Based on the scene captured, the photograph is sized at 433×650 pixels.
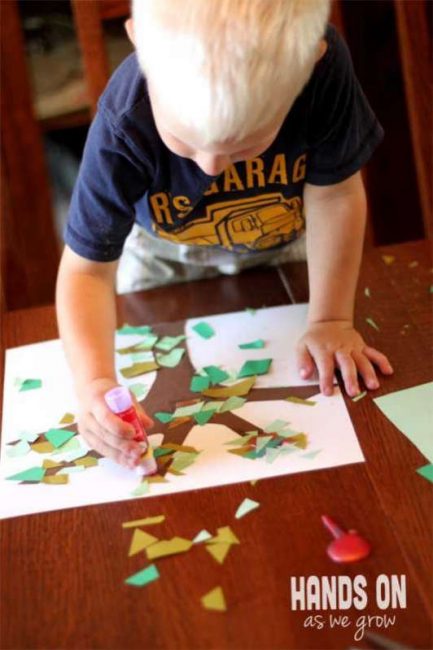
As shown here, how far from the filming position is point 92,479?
0.80 metres

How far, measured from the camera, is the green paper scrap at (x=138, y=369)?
972 mm

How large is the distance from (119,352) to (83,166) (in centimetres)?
22

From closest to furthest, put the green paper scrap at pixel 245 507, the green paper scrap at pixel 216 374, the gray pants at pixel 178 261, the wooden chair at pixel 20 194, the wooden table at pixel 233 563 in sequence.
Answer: the wooden table at pixel 233 563, the green paper scrap at pixel 245 507, the green paper scrap at pixel 216 374, the gray pants at pixel 178 261, the wooden chair at pixel 20 194

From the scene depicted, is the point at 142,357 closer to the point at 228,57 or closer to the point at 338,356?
the point at 338,356

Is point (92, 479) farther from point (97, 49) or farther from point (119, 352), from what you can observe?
point (97, 49)

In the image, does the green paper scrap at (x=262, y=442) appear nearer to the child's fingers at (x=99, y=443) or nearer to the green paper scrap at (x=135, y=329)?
the child's fingers at (x=99, y=443)

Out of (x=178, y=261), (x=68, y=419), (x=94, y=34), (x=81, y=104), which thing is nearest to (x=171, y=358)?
(x=68, y=419)

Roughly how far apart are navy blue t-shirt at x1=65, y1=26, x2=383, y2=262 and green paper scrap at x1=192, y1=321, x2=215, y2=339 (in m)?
0.11

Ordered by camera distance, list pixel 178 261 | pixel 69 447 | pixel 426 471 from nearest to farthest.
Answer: pixel 426 471, pixel 69 447, pixel 178 261

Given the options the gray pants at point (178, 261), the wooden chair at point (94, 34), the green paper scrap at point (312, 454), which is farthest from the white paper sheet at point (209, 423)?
the wooden chair at point (94, 34)

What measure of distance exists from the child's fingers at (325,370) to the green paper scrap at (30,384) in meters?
0.30

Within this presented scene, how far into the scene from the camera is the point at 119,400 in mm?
815

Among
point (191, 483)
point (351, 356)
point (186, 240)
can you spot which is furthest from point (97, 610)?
point (186, 240)

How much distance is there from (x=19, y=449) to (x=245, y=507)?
0.83 ft
